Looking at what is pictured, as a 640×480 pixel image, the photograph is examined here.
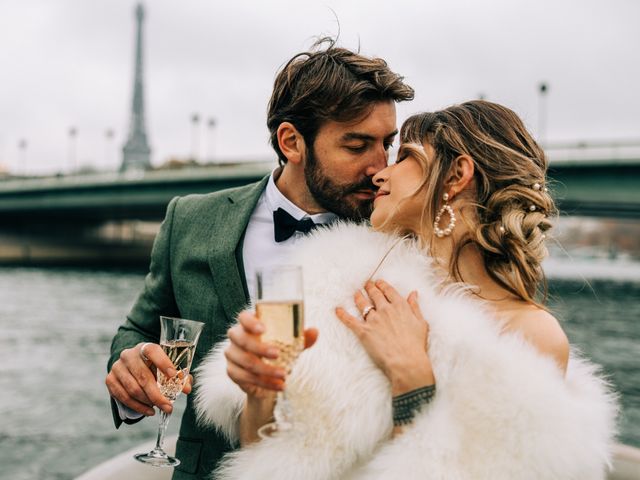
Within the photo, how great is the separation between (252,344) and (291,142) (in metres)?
1.79

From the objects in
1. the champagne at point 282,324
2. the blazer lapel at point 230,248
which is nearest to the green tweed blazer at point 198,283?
the blazer lapel at point 230,248

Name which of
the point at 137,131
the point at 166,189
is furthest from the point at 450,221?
the point at 137,131

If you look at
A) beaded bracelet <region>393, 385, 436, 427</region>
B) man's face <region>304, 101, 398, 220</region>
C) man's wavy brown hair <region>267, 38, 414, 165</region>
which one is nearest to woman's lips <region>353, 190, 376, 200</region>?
man's face <region>304, 101, 398, 220</region>

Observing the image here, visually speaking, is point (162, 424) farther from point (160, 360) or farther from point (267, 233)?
point (267, 233)

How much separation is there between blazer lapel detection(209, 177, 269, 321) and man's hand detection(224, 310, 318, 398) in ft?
3.13

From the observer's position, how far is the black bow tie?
295cm

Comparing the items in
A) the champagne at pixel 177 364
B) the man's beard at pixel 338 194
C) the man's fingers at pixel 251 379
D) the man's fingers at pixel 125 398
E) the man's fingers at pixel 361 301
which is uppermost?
the man's beard at pixel 338 194

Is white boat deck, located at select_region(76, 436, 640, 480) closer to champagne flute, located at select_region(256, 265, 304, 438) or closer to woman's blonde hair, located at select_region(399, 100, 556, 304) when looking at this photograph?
woman's blonde hair, located at select_region(399, 100, 556, 304)

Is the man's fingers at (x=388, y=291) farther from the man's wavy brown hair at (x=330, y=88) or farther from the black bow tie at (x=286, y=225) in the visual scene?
the man's wavy brown hair at (x=330, y=88)

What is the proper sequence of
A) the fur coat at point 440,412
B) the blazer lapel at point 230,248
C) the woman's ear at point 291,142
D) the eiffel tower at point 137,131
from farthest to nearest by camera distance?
the eiffel tower at point 137,131 → the woman's ear at point 291,142 → the blazer lapel at point 230,248 → the fur coat at point 440,412

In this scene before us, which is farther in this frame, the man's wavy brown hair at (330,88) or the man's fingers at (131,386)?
the man's wavy brown hair at (330,88)

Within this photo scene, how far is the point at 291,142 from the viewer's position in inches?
128

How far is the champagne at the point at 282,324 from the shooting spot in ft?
5.30

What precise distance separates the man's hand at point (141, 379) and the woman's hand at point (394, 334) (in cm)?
67
